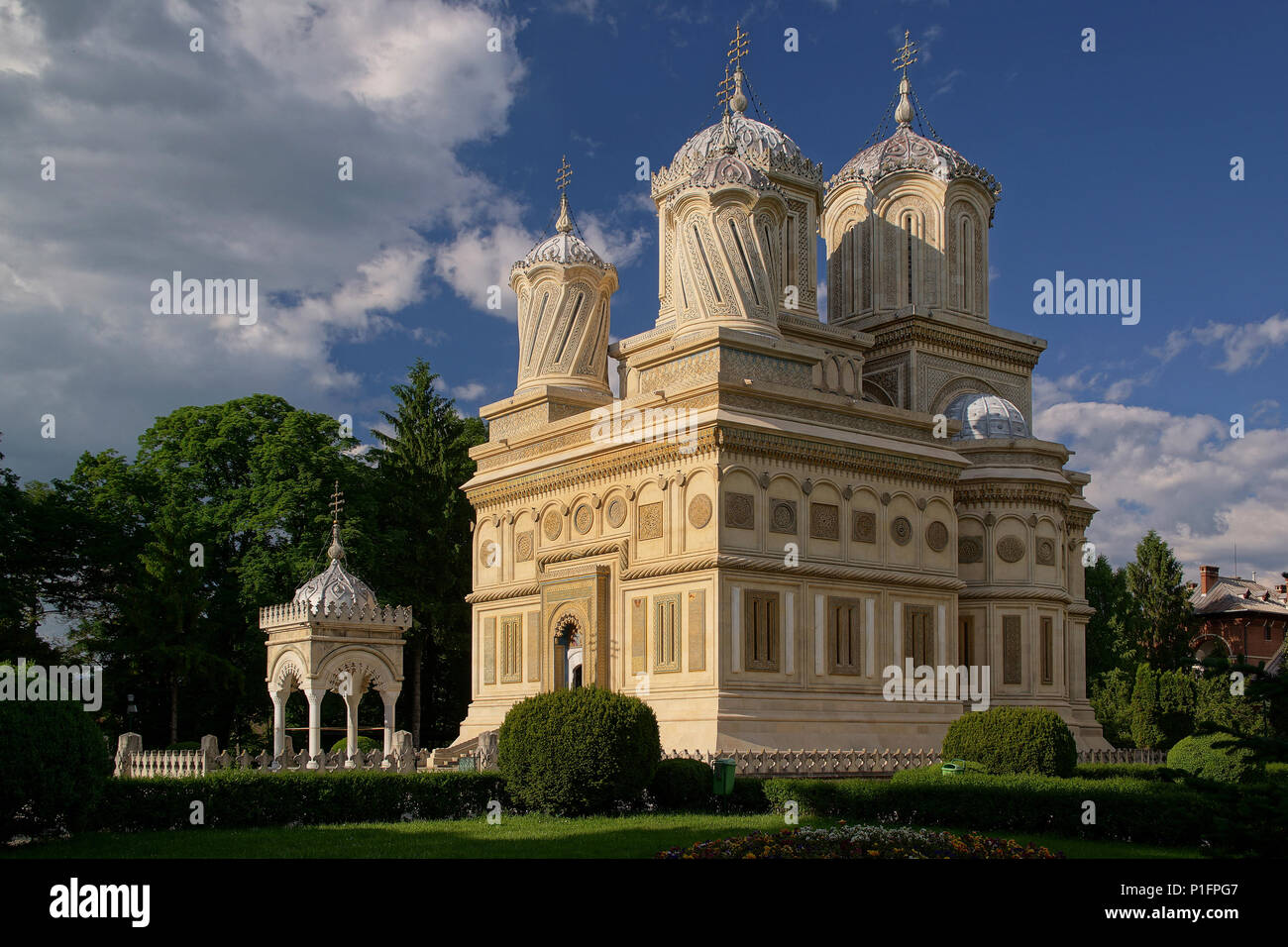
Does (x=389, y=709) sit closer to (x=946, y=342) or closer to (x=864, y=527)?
(x=864, y=527)

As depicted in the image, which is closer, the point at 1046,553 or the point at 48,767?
the point at 48,767

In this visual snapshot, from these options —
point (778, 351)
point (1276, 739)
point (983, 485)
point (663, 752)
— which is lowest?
point (663, 752)

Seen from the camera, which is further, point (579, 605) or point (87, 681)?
point (87, 681)

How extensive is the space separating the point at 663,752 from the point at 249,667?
1673cm

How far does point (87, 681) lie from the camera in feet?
106

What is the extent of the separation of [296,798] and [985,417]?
1999 centimetres

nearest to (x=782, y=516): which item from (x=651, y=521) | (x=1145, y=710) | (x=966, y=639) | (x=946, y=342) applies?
(x=651, y=521)

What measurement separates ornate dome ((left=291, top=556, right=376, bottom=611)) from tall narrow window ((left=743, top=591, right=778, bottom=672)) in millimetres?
7440

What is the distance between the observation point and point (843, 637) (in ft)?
87.6

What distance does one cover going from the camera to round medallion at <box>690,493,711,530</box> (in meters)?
25.4

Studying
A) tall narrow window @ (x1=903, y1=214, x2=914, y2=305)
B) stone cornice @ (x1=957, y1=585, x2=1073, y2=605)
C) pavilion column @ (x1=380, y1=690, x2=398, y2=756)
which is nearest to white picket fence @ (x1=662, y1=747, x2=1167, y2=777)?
stone cornice @ (x1=957, y1=585, x2=1073, y2=605)

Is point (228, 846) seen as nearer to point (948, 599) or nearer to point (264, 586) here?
point (948, 599)

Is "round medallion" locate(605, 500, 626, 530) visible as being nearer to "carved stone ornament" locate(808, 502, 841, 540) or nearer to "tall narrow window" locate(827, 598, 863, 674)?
"carved stone ornament" locate(808, 502, 841, 540)

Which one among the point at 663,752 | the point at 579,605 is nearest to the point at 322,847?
the point at 663,752
